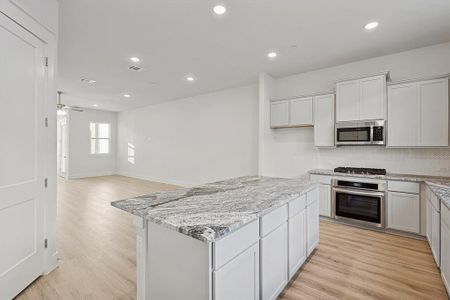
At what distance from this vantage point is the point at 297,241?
7.22ft

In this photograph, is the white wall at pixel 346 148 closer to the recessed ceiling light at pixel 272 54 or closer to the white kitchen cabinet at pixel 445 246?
the recessed ceiling light at pixel 272 54

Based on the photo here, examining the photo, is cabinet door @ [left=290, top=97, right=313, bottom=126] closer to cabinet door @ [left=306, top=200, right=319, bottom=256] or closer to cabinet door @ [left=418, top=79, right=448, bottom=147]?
cabinet door @ [left=418, top=79, right=448, bottom=147]

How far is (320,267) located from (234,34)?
317cm

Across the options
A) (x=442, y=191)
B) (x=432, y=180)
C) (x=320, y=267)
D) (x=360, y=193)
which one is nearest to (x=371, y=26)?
(x=442, y=191)

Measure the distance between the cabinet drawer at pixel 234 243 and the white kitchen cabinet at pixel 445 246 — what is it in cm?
179

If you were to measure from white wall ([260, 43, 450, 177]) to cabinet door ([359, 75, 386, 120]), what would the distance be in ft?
1.46

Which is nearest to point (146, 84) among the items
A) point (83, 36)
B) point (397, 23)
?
point (83, 36)

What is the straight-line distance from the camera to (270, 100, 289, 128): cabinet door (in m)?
4.45

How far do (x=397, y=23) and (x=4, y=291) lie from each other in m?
5.07

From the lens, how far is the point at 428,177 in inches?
128

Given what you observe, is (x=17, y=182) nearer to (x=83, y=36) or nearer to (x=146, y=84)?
(x=83, y=36)

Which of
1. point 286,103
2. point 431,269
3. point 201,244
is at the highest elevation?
point 286,103

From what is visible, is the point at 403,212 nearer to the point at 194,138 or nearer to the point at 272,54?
the point at 272,54

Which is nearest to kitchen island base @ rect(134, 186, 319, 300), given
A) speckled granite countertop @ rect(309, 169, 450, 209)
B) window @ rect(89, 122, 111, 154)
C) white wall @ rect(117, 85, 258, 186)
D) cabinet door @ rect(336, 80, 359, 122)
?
speckled granite countertop @ rect(309, 169, 450, 209)
